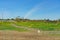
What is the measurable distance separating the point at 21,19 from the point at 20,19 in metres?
1.20

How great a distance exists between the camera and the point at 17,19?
423 ft

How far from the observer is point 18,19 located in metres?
129

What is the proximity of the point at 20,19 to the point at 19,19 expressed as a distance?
1150mm

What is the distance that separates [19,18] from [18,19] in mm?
1708

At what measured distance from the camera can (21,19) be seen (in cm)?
13025

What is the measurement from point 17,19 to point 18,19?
695 millimetres

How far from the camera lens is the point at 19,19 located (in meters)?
130

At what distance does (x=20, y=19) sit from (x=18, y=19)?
7.53 feet

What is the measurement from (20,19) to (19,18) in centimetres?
99

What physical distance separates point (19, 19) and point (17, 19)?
5.87ft

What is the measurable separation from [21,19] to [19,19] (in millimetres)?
1225

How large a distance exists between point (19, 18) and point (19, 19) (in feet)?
2.60

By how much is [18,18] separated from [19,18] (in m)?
1.59

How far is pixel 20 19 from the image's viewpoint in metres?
131
